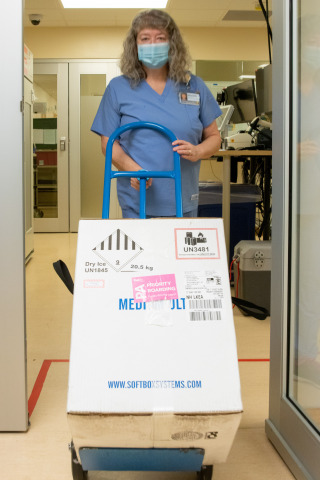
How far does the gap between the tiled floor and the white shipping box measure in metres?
0.25

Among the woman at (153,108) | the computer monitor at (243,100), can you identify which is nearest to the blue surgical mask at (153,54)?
the woman at (153,108)

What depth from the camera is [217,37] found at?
6.38 metres

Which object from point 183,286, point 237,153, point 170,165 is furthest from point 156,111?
point 237,153

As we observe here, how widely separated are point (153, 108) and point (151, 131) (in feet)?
0.30

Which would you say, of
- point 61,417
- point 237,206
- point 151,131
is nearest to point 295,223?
point 151,131

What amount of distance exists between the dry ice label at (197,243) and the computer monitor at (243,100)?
8.76 feet

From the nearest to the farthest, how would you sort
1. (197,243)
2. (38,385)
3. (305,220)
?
1. (197,243)
2. (305,220)
3. (38,385)

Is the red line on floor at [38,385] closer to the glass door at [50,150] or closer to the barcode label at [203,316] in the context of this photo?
the barcode label at [203,316]

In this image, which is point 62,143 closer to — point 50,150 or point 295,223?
point 50,150

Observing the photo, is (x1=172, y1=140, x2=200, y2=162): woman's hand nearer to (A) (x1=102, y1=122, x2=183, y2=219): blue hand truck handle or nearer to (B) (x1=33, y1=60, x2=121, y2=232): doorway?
(A) (x1=102, y1=122, x2=183, y2=219): blue hand truck handle

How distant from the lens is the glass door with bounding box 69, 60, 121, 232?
6172mm

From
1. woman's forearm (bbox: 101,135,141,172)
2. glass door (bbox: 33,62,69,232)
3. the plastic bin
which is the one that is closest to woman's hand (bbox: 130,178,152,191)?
woman's forearm (bbox: 101,135,141,172)

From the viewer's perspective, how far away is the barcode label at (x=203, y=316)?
120 centimetres

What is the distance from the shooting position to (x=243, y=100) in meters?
3.93
